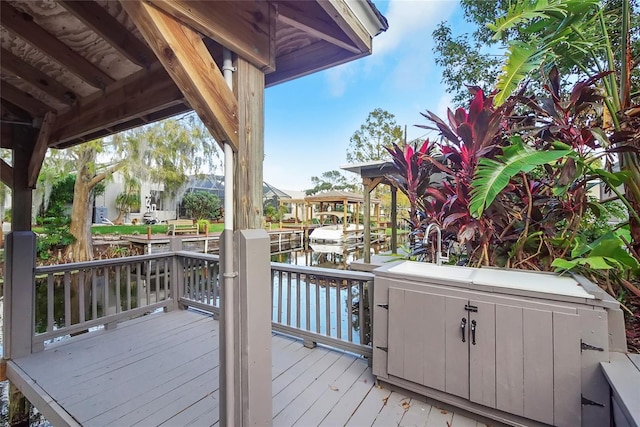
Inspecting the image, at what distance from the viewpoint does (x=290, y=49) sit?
1.93 m

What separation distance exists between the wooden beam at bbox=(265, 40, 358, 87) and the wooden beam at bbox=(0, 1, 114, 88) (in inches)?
55.4

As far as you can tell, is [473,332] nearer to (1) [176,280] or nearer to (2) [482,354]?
(2) [482,354]

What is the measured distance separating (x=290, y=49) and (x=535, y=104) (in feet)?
6.37

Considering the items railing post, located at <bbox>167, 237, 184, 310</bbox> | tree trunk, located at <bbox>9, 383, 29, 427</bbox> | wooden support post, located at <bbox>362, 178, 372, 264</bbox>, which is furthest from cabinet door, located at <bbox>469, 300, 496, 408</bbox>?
wooden support post, located at <bbox>362, 178, 372, 264</bbox>

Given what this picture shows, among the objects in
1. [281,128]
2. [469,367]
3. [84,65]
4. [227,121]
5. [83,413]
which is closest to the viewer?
[227,121]

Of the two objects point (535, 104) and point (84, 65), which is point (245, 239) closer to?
point (84, 65)

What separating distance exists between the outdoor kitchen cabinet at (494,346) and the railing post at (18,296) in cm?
324

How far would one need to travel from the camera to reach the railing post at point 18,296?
266cm

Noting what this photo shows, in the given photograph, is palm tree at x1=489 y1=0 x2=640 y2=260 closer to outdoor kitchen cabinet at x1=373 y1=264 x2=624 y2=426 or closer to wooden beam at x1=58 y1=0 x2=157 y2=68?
outdoor kitchen cabinet at x1=373 y1=264 x2=624 y2=426

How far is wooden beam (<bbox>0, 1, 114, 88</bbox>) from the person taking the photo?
169 centimetres

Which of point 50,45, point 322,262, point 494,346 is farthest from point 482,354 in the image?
point 322,262

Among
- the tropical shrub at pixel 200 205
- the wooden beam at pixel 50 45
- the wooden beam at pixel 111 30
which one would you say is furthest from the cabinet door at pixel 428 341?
the tropical shrub at pixel 200 205

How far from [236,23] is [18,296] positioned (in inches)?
126

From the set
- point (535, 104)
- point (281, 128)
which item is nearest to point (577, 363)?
point (535, 104)
